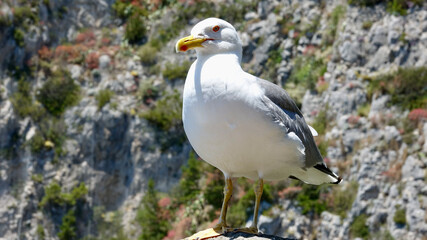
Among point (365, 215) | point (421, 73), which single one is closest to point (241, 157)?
point (365, 215)

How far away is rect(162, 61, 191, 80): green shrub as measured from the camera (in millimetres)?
22984

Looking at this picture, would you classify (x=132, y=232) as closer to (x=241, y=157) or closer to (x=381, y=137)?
(x=381, y=137)

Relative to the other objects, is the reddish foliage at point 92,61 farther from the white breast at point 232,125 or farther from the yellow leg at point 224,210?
the white breast at point 232,125

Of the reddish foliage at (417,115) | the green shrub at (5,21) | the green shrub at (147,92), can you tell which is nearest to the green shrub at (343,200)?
the reddish foliage at (417,115)

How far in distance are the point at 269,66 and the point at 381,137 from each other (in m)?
7.05

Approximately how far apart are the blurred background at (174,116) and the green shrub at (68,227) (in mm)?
44

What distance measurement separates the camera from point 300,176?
5.74 metres

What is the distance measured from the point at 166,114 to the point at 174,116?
33 centimetres

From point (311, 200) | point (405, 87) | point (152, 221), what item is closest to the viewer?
point (311, 200)

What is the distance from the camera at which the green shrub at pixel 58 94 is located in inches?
895

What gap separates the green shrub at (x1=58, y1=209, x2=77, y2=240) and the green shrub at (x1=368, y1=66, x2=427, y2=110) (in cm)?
1110

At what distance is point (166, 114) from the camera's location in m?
22.1

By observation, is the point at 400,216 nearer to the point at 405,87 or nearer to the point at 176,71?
the point at 405,87

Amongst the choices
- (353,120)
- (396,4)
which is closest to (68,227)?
(353,120)
